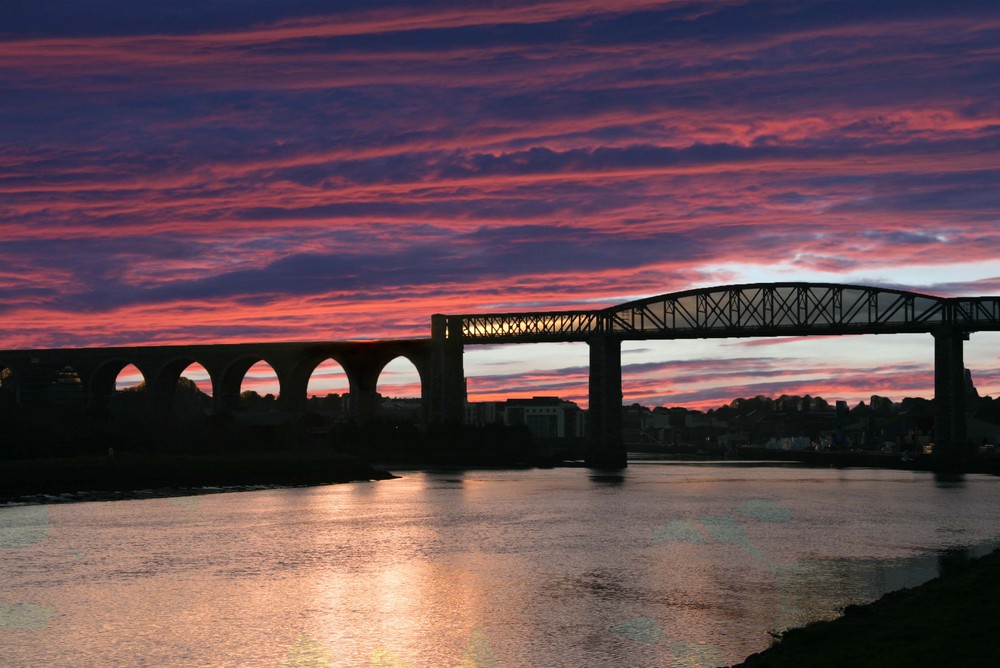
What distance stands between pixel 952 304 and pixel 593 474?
51.6m

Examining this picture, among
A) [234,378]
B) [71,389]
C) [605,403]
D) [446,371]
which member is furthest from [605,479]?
[71,389]

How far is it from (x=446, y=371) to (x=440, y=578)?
142m

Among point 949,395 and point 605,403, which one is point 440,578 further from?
point 605,403

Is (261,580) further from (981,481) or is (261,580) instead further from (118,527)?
(981,481)

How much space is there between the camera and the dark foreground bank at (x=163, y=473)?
86188mm

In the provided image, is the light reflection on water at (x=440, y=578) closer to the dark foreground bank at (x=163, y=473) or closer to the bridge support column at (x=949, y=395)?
the dark foreground bank at (x=163, y=473)

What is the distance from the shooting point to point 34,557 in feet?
159

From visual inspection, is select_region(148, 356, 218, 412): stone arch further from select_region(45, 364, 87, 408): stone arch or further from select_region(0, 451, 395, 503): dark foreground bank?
select_region(0, 451, 395, 503): dark foreground bank

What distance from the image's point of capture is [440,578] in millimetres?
44094

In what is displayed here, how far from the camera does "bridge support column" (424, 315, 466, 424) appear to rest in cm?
18375

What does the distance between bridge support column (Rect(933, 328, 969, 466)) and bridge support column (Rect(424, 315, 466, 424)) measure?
66.8 meters

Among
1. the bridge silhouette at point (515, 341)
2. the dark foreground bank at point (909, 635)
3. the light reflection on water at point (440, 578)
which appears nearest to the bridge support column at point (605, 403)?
the bridge silhouette at point (515, 341)

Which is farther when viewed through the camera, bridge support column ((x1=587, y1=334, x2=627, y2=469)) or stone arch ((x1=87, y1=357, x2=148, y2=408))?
stone arch ((x1=87, y1=357, x2=148, y2=408))

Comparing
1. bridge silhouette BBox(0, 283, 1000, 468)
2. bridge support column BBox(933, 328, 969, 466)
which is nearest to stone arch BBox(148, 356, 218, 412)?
bridge silhouette BBox(0, 283, 1000, 468)
